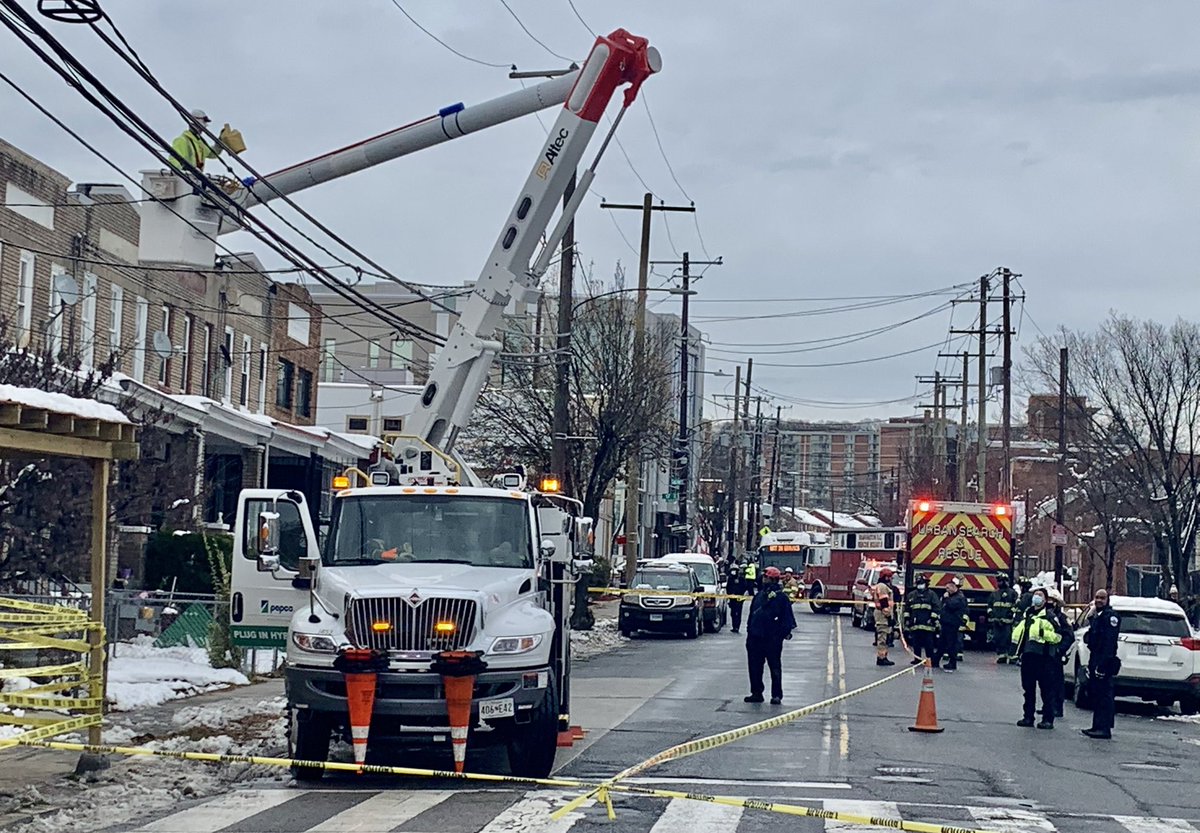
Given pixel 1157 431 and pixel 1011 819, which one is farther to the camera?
pixel 1157 431

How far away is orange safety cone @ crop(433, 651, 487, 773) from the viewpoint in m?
11.8

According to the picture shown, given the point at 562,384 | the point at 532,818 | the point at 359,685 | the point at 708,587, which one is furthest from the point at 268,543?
the point at 708,587

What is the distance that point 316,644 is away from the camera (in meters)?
12.1

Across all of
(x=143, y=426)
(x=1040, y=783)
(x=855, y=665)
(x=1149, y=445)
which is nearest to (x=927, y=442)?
(x=1149, y=445)

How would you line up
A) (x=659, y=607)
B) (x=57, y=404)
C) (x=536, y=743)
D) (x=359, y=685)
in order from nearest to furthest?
(x=57, y=404)
(x=359, y=685)
(x=536, y=743)
(x=659, y=607)

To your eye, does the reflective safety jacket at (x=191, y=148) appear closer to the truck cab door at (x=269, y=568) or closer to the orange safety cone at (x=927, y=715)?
the truck cab door at (x=269, y=568)

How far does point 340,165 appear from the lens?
68.6 ft

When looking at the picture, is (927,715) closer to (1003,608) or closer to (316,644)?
(316,644)

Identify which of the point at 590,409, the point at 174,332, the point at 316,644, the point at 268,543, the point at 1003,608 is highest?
the point at 174,332

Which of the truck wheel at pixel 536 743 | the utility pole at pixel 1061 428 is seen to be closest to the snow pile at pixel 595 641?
the utility pole at pixel 1061 428

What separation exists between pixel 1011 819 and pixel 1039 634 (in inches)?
320

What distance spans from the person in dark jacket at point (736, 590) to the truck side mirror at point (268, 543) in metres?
28.0

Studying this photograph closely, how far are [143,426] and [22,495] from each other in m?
4.15

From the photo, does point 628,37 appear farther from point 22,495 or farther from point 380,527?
point 22,495
